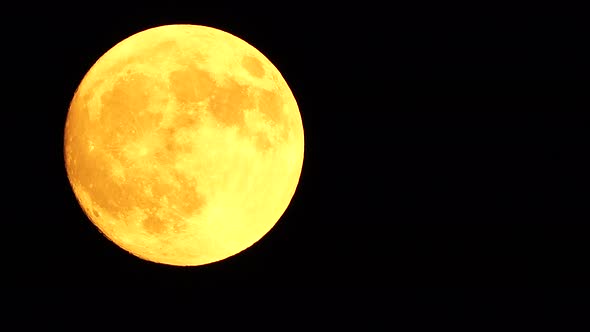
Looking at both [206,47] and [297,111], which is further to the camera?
[297,111]

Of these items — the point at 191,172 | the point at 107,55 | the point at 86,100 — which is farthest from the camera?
the point at 107,55

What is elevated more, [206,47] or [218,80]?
[206,47]

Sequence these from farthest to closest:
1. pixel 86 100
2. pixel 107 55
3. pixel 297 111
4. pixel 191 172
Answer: pixel 297 111 → pixel 107 55 → pixel 86 100 → pixel 191 172

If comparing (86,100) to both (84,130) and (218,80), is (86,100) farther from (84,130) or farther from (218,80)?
(218,80)

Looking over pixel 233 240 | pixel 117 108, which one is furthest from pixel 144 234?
pixel 117 108

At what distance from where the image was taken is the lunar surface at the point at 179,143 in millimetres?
3844

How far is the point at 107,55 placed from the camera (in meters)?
4.48

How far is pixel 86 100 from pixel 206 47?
1160 millimetres

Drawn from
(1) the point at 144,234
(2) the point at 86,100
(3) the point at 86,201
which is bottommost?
(1) the point at 144,234

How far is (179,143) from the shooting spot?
3811mm

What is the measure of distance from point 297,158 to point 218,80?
1.17 metres

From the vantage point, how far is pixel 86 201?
4375 millimetres

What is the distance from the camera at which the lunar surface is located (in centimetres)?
384

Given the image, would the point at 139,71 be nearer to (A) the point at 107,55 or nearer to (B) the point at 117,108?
(B) the point at 117,108
